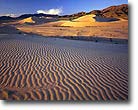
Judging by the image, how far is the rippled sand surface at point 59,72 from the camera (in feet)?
14.9

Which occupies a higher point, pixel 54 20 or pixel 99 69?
pixel 54 20

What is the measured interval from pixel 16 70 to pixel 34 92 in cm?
66

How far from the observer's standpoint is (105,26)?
5.56m

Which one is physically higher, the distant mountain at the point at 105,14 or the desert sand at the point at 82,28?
the distant mountain at the point at 105,14

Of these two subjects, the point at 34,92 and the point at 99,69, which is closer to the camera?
the point at 34,92

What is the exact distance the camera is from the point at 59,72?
4930 mm

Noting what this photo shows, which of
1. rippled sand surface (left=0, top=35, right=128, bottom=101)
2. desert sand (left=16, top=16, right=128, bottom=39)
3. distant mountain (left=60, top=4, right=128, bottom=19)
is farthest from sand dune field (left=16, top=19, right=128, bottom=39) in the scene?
rippled sand surface (left=0, top=35, right=128, bottom=101)

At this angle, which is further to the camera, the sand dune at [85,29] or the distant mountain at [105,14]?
the sand dune at [85,29]

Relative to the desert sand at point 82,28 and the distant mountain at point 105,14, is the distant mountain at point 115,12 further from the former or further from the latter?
the desert sand at point 82,28

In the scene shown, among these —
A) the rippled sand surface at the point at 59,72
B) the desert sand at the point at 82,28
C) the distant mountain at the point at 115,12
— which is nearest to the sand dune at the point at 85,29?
the desert sand at the point at 82,28

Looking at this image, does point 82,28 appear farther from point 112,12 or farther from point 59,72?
point 59,72

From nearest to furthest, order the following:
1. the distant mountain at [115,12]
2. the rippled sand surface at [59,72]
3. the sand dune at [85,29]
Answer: the rippled sand surface at [59,72] < the distant mountain at [115,12] < the sand dune at [85,29]

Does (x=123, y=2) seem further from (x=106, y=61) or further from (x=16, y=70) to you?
(x=16, y=70)

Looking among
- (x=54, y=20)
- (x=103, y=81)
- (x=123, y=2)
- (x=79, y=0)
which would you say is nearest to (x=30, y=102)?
(x=103, y=81)
